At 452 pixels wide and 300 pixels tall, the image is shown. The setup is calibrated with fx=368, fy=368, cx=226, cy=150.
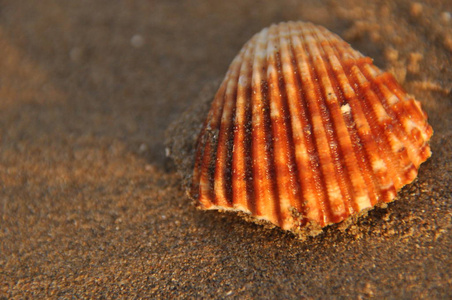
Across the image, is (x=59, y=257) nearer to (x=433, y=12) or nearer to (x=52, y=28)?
(x=52, y=28)

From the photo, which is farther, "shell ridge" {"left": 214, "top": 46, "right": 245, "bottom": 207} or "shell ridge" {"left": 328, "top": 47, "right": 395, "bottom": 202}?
"shell ridge" {"left": 214, "top": 46, "right": 245, "bottom": 207}

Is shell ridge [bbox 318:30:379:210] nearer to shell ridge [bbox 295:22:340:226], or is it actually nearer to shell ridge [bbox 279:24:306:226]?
shell ridge [bbox 295:22:340:226]

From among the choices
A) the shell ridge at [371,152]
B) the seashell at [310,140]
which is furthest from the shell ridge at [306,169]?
the shell ridge at [371,152]

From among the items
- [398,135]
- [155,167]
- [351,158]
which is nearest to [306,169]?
[351,158]

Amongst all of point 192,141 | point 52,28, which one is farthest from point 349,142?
point 52,28

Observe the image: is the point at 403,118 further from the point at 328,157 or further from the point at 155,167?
the point at 155,167

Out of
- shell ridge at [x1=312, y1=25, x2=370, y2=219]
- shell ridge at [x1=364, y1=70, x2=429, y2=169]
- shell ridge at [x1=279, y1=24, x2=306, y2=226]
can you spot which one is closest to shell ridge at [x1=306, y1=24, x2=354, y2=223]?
shell ridge at [x1=312, y1=25, x2=370, y2=219]

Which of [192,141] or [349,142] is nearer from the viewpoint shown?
[349,142]

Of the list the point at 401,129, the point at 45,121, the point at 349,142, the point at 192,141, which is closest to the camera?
the point at 349,142
